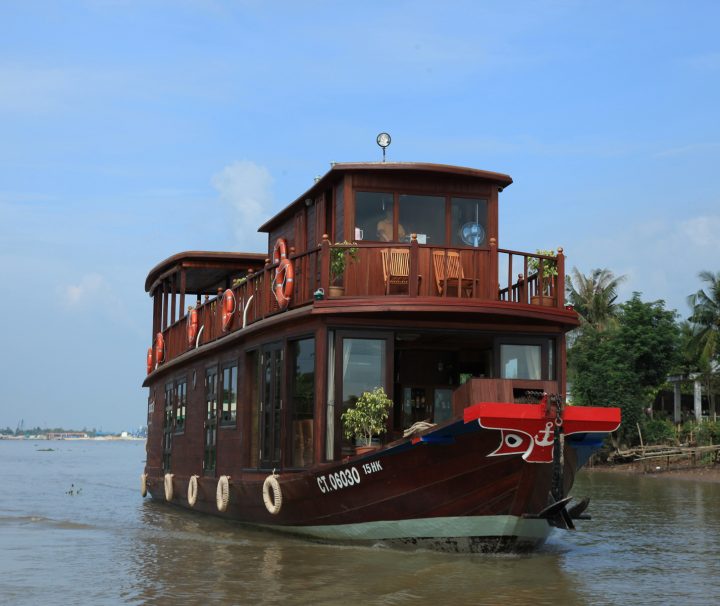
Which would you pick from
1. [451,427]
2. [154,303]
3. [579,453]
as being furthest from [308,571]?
[154,303]

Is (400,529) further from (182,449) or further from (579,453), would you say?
(182,449)

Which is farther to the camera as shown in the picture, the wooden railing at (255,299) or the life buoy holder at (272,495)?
the wooden railing at (255,299)

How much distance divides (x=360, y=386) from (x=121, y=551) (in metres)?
3.88

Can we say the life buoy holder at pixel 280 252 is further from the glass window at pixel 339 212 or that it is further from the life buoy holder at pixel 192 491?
the life buoy holder at pixel 192 491

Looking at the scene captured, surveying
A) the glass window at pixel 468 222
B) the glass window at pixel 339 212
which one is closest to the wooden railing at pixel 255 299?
the glass window at pixel 339 212

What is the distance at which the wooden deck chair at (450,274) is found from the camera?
1219 cm

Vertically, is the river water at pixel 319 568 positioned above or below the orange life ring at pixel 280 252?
below

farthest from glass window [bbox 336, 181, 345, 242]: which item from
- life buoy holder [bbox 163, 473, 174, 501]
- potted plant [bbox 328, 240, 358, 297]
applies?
life buoy holder [bbox 163, 473, 174, 501]

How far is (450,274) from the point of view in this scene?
485 inches

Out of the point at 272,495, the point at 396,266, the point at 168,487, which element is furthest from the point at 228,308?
the point at 168,487

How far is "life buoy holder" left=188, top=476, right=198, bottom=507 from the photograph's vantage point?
1619 cm

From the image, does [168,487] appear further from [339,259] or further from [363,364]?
[339,259]

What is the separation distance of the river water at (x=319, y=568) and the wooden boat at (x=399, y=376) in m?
0.43

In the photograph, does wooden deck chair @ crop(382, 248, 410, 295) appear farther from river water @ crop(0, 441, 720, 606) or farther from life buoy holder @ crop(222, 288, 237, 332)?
life buoy holder @ crop(222, 288, 237, 332)
